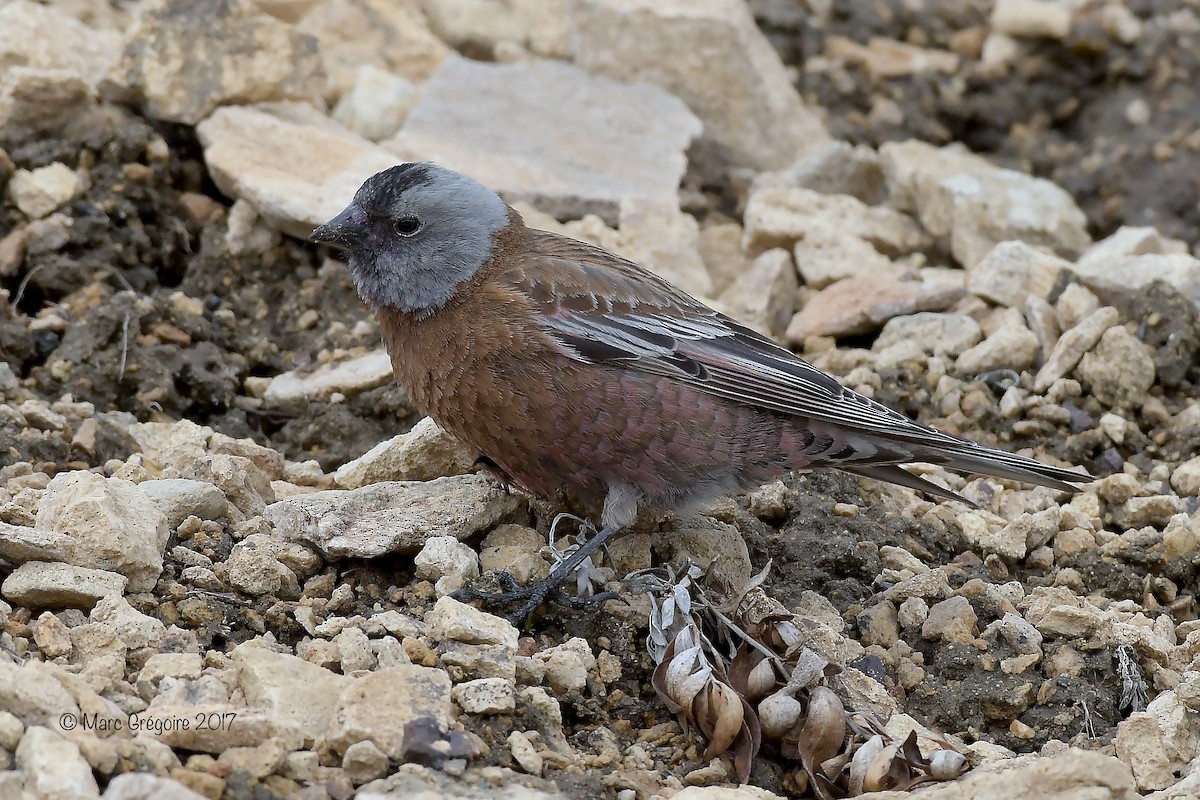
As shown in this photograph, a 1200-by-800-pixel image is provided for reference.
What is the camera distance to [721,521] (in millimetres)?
5332

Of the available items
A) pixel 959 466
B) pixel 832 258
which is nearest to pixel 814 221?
pixel 832 258

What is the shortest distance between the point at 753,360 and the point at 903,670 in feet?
4.09

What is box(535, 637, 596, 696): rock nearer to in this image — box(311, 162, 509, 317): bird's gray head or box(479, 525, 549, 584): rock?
box(479, 525, 549, 584): rock

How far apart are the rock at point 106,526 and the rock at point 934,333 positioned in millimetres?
3470

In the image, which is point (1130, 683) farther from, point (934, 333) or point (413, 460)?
point (413, 460)

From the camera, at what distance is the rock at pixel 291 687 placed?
360 cm

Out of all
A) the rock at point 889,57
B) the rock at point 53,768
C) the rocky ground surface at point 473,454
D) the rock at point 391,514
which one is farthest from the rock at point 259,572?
the rock at point 889,57

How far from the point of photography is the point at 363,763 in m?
3.43

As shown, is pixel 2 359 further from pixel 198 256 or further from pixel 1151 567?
pixel 1151 567

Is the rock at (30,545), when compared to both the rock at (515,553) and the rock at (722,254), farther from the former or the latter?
the rock at (722,254)

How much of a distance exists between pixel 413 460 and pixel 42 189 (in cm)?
247

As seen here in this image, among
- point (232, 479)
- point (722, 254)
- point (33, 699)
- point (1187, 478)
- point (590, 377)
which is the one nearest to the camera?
point (33, 699)

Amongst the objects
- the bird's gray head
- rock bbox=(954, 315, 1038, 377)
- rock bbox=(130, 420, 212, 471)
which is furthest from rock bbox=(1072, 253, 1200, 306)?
rock bbox=(130, 420, 212, 471)

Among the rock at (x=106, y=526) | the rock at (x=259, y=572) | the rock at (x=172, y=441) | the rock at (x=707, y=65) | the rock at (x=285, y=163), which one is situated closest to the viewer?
the rock at (x=106, y=526)
